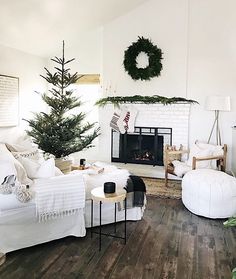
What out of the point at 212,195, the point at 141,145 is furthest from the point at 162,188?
the point at 212,195

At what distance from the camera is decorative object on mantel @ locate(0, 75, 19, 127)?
5.29m

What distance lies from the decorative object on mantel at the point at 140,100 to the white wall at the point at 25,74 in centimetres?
141

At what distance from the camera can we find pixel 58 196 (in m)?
2.91

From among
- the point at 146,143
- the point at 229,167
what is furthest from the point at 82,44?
the point at 229,167

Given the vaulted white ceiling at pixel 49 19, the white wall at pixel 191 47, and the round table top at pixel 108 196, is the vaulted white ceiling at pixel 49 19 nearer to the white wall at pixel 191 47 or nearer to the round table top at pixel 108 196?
the white wall at pixel 191 47

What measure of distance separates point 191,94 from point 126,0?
216cm

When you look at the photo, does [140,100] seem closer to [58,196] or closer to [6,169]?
[58,196]

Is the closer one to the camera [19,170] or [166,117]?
[19,170]

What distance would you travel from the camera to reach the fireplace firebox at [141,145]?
5.96m

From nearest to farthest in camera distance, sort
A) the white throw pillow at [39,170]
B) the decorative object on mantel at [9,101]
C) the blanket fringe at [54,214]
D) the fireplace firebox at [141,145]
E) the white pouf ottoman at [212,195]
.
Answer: the blanket fringe at [54,214], the white throw pillow at [39,170], the white pouf ottoman at [212,195], the decorative object on mantel at [9,101], the fireplace firebox at [141,145]

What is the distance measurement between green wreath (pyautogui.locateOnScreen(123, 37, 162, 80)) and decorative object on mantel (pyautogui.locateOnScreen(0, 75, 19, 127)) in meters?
2.27

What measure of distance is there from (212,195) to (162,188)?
147 cm

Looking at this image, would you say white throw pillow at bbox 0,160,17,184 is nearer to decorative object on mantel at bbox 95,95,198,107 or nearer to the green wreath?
decorative object on mantel at bbox 95,95,198,107

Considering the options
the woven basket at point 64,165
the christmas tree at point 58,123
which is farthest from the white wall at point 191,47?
the woven basket at point 64,165
